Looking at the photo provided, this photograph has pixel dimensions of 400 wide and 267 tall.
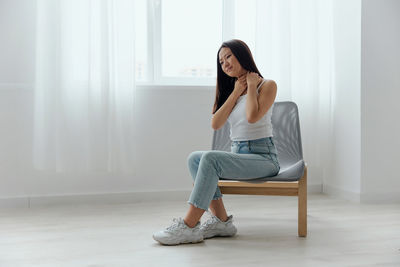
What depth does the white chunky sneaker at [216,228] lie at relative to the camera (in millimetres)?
2369

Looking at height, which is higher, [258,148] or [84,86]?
[84,86]

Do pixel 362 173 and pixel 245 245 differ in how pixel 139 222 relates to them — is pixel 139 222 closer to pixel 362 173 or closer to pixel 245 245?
pixel 245 245

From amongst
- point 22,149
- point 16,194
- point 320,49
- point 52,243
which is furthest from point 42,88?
point 320,49

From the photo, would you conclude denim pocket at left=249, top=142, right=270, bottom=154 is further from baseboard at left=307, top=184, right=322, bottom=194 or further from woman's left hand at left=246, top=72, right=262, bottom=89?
baseboard at left=307, top=184, right=322, bottom=194

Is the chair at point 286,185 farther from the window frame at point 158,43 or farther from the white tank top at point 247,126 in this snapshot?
the window frame at point 158,43

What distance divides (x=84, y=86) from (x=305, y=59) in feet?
5.18

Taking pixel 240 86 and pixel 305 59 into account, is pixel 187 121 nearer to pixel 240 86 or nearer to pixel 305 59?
pixel 305 59

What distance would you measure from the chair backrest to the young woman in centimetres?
35

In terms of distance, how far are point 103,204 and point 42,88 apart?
2.83 feet

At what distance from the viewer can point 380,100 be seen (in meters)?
3.38

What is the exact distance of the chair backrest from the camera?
273cm

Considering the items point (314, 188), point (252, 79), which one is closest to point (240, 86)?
point (252, 79)

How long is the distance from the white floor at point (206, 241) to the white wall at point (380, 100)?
194 mm

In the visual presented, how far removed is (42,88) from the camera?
3.17 m
